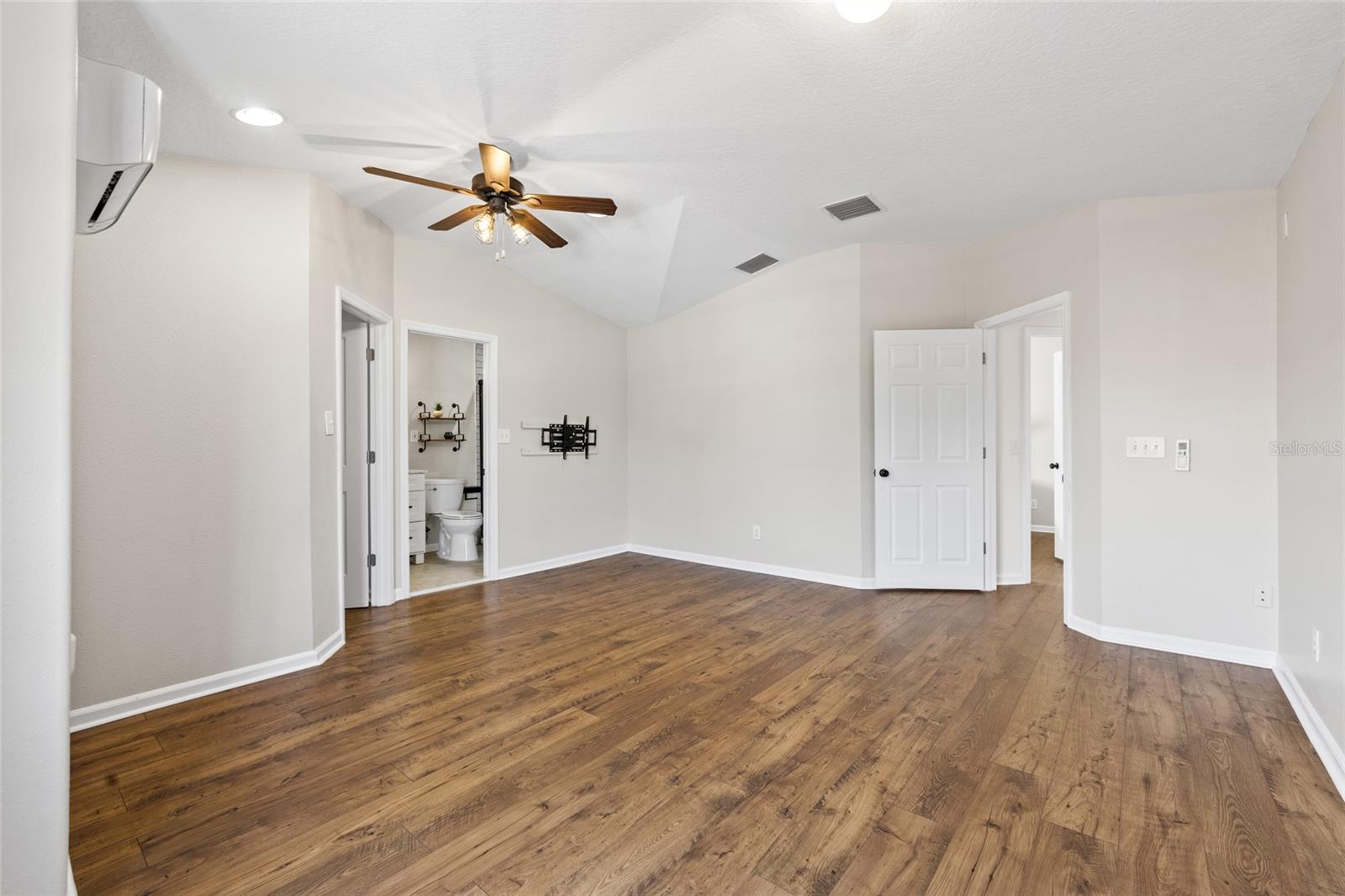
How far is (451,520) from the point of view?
5.77 meters

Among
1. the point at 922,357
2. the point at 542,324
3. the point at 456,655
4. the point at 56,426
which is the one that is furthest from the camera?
the point at 542,324

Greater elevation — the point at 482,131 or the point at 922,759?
the point at 482,131

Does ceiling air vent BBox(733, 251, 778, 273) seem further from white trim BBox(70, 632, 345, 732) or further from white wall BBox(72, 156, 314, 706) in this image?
white trim BBox(70, 632, 345, 732)

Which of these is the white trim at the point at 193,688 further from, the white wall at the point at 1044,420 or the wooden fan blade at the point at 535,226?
the white wall at the point at 1044,420

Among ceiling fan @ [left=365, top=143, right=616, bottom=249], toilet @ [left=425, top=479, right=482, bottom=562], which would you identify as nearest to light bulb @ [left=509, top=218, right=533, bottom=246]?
ceiling fan @ [left=365, top=143, right=616, bottom=249]

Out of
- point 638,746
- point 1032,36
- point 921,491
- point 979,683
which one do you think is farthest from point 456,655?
point 1032,36

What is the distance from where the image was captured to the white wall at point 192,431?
2.63 m

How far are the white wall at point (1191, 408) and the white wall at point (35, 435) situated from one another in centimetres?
438

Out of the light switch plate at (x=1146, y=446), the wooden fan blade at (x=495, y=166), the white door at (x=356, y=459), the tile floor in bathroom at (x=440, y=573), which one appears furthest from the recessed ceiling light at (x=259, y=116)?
the light switch plate at (x=1146, y=446)

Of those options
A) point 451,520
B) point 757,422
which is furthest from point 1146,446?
point 451,520

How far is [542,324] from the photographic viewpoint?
216 inches

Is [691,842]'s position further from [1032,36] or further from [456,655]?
[1032,36]

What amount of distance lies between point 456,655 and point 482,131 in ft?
8.73

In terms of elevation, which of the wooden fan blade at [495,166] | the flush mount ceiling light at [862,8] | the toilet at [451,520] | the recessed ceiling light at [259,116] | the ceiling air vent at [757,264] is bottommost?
the toilet at [451,520]
